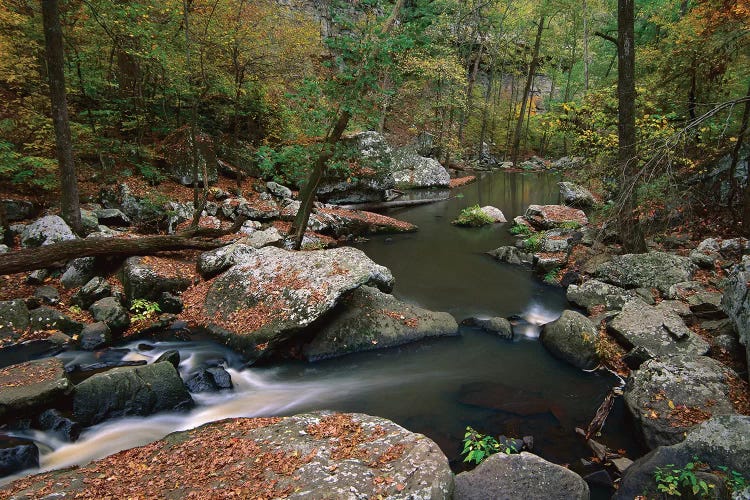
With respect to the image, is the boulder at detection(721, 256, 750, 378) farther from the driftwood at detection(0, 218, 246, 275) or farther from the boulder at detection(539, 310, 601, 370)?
the driftwood at detection(0, 218, 246, 275)

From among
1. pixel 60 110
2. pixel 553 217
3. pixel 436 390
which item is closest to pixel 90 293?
pixel 60 110

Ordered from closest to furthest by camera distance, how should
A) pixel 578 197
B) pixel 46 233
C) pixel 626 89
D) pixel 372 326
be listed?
pixel 372 326, pixel 46 233, pixel 626 89, pixel 578 197

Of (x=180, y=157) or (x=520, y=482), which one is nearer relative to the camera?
(x=520, y=482)

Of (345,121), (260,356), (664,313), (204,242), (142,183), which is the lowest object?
(260,356)

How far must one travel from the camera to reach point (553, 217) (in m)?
17.0

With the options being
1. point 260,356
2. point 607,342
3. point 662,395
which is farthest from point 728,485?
point 260,356

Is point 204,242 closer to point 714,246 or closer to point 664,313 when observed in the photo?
point 664,313

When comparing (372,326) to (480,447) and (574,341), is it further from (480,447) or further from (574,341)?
A: (574,341)

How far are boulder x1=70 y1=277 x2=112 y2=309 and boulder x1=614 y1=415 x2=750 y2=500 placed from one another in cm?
938

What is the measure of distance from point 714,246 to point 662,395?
6.98 metres

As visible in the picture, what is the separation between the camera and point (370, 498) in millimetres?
3686

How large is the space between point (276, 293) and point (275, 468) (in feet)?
14.1

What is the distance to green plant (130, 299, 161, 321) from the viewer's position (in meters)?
8.24

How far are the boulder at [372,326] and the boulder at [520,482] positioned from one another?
153 inches
